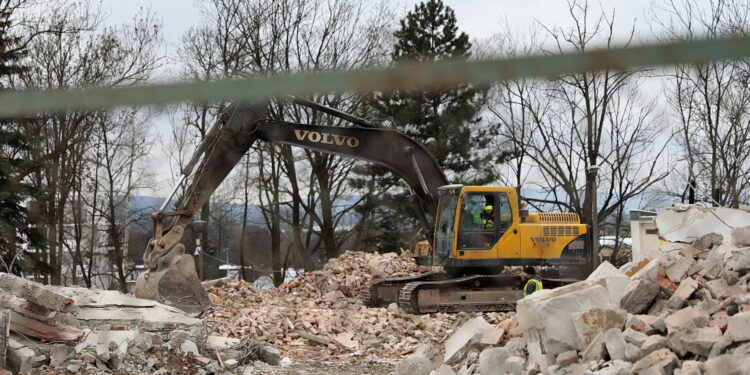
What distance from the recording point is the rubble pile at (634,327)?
5.27 m

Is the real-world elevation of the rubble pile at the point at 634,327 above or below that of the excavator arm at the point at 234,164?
below

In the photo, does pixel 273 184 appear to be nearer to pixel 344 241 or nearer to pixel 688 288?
pixel 344 241

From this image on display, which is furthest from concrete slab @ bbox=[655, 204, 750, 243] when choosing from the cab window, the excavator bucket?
the excavator bucket

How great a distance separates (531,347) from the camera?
6395 millimetres

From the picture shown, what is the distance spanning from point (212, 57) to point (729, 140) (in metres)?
15.6

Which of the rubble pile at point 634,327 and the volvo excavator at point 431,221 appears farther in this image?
the volvo excavator at point 431,221

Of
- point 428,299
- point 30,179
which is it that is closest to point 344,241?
point 30,179

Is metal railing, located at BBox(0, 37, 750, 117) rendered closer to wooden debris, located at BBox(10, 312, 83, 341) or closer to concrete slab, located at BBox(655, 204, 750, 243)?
wooden debris, located at BBox(10, 312, 83, 341)

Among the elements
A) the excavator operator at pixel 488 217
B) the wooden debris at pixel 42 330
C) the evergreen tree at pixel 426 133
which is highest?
the evergreen tree at pixel 426 133

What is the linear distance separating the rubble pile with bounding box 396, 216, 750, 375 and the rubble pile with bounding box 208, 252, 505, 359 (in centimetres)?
414

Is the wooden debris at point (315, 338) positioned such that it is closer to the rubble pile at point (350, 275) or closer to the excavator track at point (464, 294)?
the excavator track at point (464, 294)

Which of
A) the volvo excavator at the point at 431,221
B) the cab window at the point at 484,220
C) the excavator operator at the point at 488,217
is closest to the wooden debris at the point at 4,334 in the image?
the volvo excavator at the point at 431,221

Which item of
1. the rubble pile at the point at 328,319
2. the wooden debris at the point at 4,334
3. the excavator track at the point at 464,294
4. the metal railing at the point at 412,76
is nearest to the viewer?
the metal railing at the point at 412,76

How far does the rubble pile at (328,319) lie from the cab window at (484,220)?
129 cm
